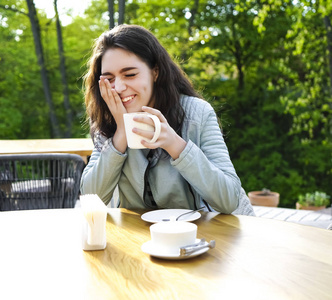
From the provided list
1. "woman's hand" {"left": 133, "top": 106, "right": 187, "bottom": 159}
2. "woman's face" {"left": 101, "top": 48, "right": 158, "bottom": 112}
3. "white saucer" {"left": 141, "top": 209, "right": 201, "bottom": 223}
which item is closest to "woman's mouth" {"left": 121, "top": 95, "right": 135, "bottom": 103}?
"woman's face" {"left": 101, "top": 48, "right": 158, "bottom": 112}

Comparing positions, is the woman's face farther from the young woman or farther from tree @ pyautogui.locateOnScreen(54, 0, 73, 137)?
tree @ pyautogui.locateOnScreen(54, 0, 73, 137)

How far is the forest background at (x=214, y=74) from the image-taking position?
10320 millimetres

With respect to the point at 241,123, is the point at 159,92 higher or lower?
higher

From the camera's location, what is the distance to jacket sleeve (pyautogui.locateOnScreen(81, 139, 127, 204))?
159 centimetres

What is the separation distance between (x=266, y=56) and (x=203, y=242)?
10.6 meters

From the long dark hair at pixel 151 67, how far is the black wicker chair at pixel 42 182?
1.04 feet

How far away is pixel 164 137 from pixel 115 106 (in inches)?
14.3

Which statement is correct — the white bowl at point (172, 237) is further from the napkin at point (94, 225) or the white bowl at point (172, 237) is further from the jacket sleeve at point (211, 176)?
the jacket sleeve at point (211, 176)

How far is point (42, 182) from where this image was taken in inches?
90.8

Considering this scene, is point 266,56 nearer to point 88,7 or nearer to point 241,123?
point 241,123

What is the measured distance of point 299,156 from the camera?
1075cm

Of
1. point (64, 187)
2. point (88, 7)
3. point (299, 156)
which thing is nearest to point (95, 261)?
point (64, 187)

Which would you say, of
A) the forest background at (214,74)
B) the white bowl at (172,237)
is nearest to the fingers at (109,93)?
the white bowl at (172,237)

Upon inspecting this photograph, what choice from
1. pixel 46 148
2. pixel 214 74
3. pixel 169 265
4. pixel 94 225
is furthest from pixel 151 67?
pixel 214 74
